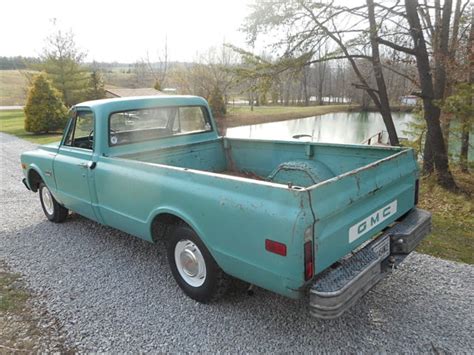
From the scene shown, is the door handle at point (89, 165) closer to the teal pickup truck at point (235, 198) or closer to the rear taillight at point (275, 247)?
the teal pickup truck at point (235, 198)

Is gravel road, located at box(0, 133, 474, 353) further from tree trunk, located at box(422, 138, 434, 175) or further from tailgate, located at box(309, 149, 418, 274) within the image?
tree trunk, located at box(422, 138, 434, 175)

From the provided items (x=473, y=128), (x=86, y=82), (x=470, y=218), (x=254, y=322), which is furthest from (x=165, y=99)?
(x=86, y=82)

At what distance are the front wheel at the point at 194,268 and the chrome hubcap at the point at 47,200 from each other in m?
3.00

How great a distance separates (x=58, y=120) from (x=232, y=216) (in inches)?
802

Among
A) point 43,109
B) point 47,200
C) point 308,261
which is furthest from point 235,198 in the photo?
point 43,109

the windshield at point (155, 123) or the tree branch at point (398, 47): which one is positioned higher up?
the tree branch at point (398, 47)

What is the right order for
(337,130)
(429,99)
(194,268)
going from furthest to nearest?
(337,130)
(429,99)
(194,268)

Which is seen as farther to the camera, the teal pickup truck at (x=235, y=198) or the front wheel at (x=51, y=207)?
the front wheel at (x=51, y=207)

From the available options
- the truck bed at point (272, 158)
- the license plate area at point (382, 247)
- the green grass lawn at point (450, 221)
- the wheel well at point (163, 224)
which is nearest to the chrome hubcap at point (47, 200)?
the truck bed at point (272, 158)

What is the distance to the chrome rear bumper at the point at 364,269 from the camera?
2.25 meters

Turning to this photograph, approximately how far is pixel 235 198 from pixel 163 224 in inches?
49.1

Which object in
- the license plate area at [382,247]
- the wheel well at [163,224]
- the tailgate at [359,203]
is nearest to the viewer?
the tailgate at [359,203]

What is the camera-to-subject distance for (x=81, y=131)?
15.1 ft

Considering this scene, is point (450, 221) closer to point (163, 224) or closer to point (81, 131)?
point (163, 224)
